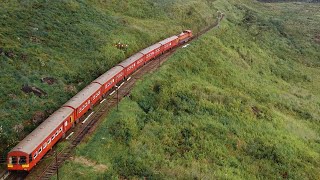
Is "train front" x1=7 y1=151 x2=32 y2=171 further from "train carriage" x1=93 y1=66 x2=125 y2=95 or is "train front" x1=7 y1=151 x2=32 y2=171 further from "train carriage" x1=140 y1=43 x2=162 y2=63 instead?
"train carriage" x1=140 y1=43 x2=162 y2=63

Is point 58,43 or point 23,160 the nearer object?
point 23,160

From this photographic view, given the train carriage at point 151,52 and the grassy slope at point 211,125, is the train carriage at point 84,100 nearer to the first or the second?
the grassy slope at point 211,125

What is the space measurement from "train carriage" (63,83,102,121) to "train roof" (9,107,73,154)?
126 centimetres

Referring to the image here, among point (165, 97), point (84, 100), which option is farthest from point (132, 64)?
point (84, 100)

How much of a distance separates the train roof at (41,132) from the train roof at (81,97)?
127 cm

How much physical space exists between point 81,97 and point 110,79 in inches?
289

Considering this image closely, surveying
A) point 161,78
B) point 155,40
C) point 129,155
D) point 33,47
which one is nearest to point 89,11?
point 155,40

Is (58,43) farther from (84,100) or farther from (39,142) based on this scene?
(39,142)

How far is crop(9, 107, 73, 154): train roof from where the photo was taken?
32375 mm

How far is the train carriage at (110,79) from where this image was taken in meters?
48.3

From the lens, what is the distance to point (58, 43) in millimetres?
59000

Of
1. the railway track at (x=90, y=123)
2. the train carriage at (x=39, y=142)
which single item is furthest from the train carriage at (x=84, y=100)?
the train carriage at (x=39, y=142)

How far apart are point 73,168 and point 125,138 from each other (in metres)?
7.07

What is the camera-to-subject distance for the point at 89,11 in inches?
2938
